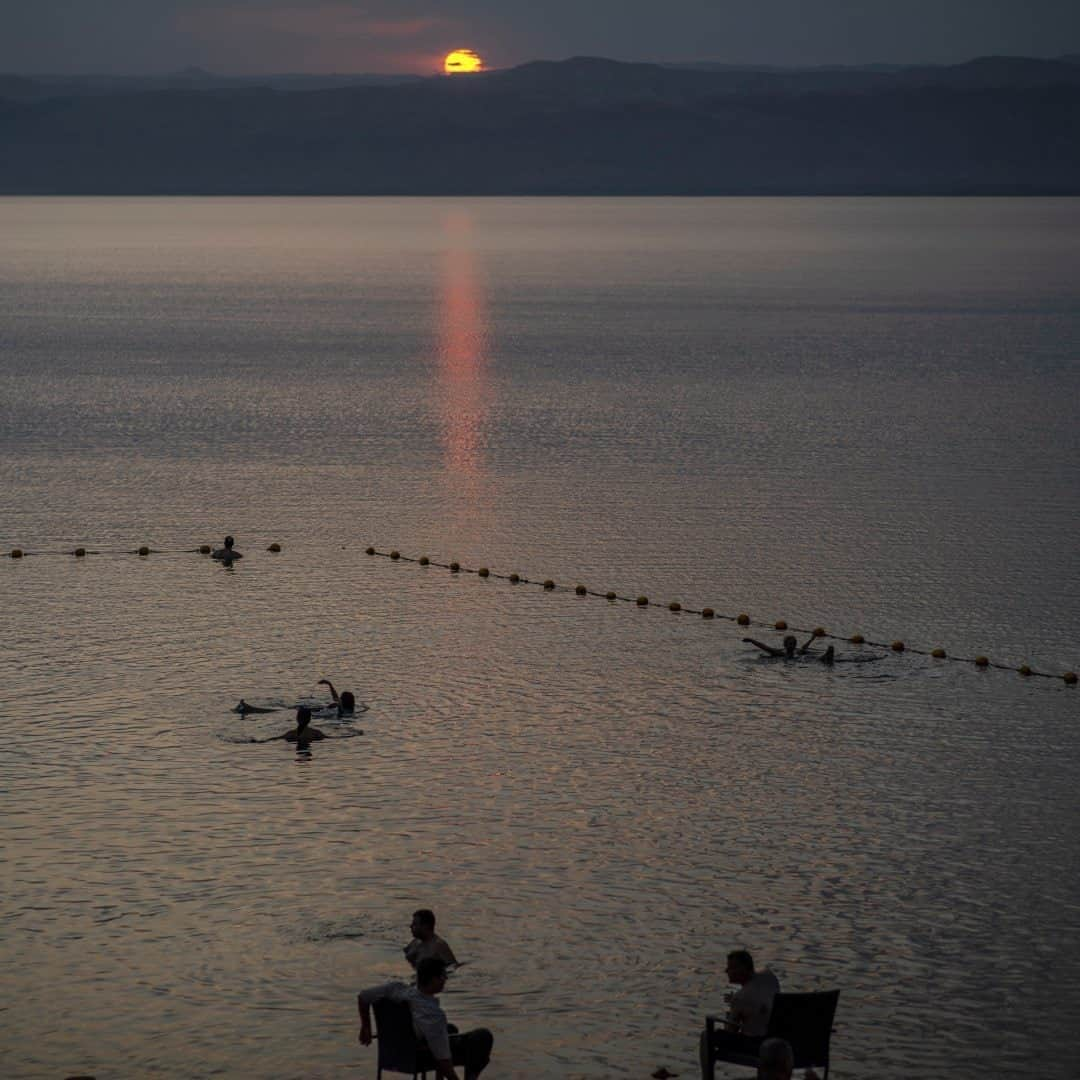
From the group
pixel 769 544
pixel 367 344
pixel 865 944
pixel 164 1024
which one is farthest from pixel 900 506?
pixel 367 344

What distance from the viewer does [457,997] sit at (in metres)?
28.0

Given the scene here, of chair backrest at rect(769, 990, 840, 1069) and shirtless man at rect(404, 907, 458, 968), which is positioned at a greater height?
shirtless man at rect(404, 907, 458, 968)

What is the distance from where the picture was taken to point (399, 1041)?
72.9 ft

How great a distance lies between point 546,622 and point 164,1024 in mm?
27459

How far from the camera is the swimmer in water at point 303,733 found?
133 feet

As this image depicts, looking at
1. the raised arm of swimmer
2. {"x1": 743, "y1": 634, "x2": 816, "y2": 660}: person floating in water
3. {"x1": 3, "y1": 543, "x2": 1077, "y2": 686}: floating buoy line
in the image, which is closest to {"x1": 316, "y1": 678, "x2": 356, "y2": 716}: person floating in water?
{"x1": 743, "y1": 634, "x2": 816, "y2": 660}: person floating in water

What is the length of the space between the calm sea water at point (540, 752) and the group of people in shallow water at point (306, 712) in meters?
0.55

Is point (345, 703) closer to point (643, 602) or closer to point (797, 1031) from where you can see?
point (643, 602)

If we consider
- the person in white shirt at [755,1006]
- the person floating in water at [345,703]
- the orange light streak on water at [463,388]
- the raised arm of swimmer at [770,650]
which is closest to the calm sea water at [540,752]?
the raised arm of swimmer at [770,650]

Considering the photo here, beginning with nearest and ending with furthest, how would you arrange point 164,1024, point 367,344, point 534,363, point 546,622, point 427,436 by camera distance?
1. point 164,1024
2. point 546,622
3. point 427,436
4. point 534,363
5. point 367,344

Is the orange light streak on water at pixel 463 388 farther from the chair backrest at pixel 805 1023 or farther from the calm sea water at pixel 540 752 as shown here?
the chair backrest at pixel 805 1023

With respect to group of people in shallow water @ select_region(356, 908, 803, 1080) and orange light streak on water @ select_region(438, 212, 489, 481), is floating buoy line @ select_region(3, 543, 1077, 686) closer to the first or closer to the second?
orange light streak on water @ select_region(438, 212, 489, 481)

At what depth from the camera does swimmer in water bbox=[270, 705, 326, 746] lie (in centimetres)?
4056

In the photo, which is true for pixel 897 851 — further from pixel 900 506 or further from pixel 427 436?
pixel 427 436
